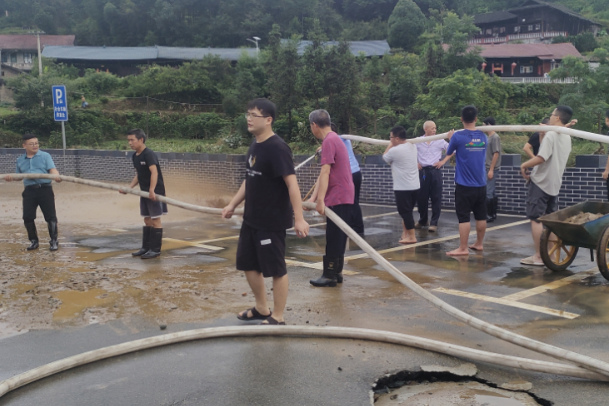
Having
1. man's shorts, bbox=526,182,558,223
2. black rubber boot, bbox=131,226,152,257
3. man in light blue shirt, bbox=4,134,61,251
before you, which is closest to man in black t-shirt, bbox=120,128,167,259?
black rubber boot, bbox=131,226,152,257

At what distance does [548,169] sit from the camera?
712cm

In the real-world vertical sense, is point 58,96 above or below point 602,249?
above

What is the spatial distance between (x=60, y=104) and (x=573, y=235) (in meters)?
19.3

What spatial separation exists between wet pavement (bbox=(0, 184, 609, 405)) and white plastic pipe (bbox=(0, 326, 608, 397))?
0.06 metres

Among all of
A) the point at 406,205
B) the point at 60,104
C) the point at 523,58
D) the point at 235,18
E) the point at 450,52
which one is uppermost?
the point at 235,18

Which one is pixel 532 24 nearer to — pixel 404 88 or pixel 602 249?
pixel 404 88

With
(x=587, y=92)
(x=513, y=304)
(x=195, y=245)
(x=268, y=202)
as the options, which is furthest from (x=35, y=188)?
(x=587, y=92)

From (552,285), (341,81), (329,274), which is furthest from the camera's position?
(341,81)

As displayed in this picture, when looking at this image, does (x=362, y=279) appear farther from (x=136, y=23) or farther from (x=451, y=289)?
(x=136, y=23)

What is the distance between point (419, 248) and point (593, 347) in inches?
164

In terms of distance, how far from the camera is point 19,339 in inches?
195

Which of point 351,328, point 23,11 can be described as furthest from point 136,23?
point 351,328

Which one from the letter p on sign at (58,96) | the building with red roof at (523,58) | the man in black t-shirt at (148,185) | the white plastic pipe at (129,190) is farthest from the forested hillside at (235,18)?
the white plastic pipe at (129,190)

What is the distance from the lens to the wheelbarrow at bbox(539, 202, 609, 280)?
6152 millimetres
